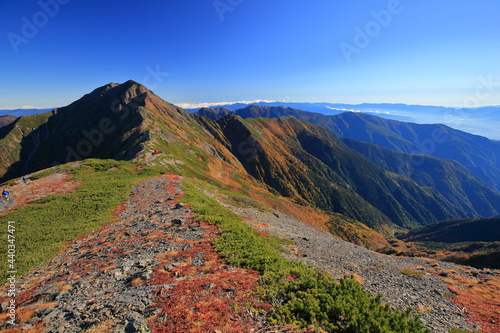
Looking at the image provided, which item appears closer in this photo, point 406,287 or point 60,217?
point 406,287

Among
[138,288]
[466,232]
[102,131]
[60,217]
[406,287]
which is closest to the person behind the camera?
[138,288]

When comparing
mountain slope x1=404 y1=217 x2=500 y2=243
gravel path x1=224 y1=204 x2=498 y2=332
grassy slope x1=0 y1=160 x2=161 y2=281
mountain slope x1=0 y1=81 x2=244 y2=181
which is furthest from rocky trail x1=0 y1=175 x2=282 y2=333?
mountain slope x1=404 y1=217 x2=500 y2=243

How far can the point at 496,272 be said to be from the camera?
24.5m

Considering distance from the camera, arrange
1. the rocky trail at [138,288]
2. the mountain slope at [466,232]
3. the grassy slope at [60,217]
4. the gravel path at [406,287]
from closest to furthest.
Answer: the rocky trail at [138,288] → the gravel path at [406,287] → the grassy slope at [60,217] → the mountain slope at [466,232]

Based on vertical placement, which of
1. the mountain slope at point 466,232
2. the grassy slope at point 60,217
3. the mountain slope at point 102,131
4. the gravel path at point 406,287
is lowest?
the mountain slope at point 466,232

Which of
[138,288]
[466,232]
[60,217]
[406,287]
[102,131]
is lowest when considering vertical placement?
[466,232]

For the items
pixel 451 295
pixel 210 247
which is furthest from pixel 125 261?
pixel 451 295

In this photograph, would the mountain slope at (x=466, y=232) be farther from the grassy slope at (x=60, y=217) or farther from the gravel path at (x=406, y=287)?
the grassy slope at (x=60, y=217)

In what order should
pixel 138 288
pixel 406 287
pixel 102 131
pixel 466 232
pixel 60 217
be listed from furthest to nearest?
1. pixel 466 232
2. pixel 102 131
3. pixel 60 217
4. pixel 406 287
5. pixel 138 288

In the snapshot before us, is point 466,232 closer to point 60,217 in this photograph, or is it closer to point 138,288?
point 138,288

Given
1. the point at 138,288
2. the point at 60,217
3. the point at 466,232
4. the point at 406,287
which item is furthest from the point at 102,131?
the point at 466,232

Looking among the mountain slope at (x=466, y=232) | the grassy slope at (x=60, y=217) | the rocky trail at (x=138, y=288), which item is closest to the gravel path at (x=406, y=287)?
the rocky trail at (x=138, y=288)

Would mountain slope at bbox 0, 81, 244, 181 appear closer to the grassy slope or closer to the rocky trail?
the grassy slope

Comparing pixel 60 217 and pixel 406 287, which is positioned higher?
pixel 60 217
